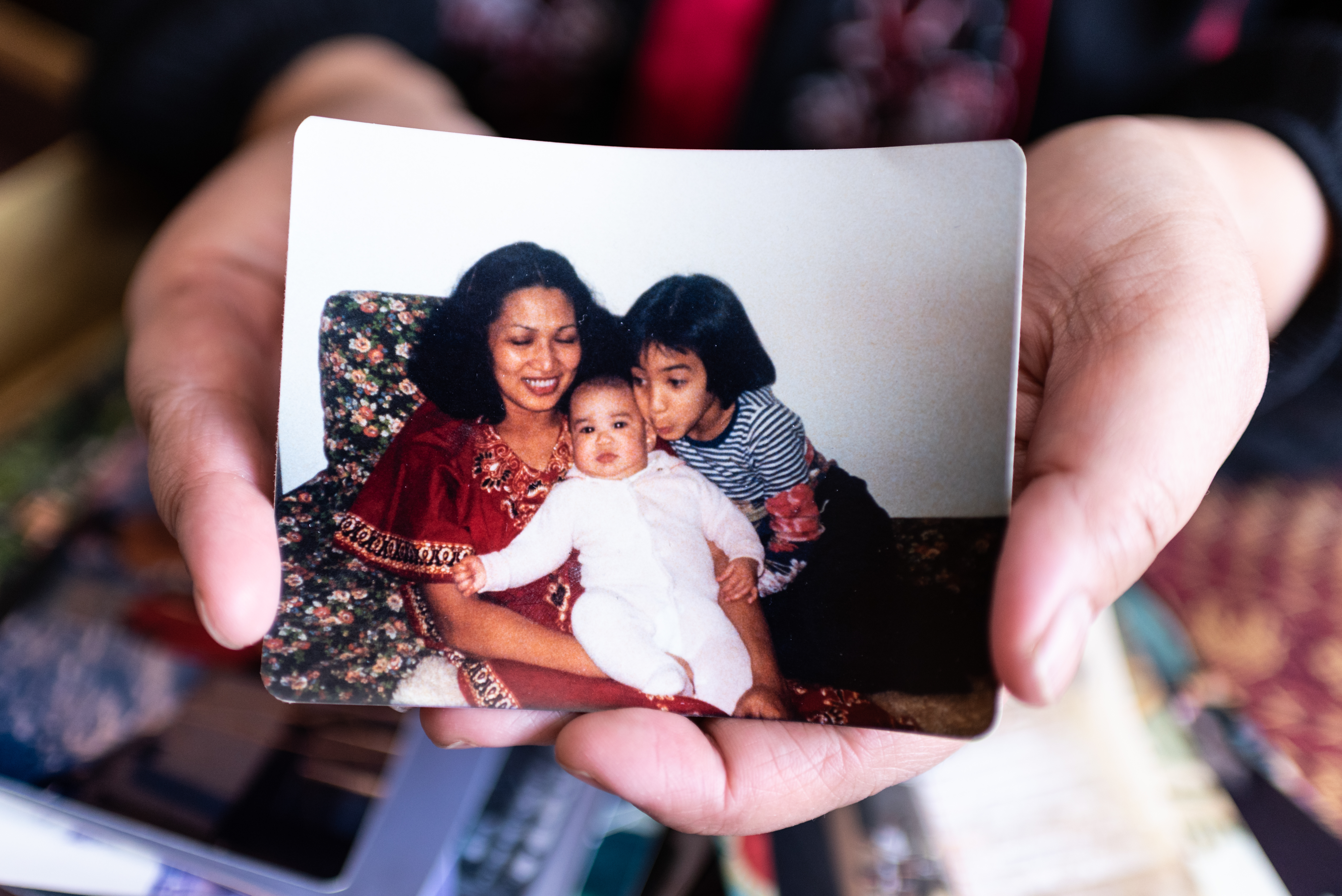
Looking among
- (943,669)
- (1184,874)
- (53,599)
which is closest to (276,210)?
(53,599)

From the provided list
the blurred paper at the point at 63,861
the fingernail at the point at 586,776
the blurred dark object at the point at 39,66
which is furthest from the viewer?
the blurred dark object at the point at 39,66

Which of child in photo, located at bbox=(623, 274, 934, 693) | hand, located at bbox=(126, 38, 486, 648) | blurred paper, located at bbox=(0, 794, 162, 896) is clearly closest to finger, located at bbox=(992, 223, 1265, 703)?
child in photo, located at bbox=(623, 274, 934, 693)

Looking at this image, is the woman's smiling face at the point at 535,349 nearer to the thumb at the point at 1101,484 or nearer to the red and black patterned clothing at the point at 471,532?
the red and black patterned clothing at the point at 471,532

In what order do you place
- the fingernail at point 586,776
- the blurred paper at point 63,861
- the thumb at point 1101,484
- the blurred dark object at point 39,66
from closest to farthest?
the thumb at point 1101,484 → the fingernail at point 586,776 → the blurred paper at point 63,861 → the blurred dark object at point 39,66

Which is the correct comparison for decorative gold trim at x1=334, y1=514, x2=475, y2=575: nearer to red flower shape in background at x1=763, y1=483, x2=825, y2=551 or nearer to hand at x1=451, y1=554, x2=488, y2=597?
hand at x1=451, y1=554, x2=488, y2=597

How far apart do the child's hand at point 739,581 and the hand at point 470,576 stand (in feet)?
0.56

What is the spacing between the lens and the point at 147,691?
2.58 feet

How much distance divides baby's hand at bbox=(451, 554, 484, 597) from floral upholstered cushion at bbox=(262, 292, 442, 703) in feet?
0.15

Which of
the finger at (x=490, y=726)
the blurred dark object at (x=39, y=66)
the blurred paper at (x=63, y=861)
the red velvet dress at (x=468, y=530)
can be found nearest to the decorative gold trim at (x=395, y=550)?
the red velvet dress at (x=468, y=530)

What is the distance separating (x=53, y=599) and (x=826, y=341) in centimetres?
81

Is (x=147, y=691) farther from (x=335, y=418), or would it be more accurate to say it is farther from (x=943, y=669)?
(x=943, y=669)

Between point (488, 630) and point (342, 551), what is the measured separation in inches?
4.8

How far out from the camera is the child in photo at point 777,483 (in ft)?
1.81

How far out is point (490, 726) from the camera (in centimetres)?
59
